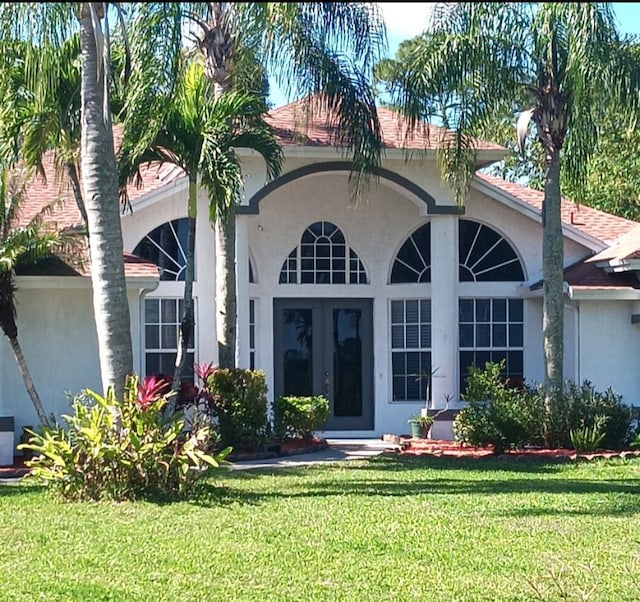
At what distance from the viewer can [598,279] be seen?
746 inches

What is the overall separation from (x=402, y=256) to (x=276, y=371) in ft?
10.9

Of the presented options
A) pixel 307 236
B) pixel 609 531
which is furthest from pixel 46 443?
pixel 307 236

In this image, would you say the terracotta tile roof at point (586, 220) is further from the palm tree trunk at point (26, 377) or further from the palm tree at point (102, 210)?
the palm tree at point (102, 210)

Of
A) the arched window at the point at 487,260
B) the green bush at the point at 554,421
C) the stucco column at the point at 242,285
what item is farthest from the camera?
the arched window at the point at 487,260

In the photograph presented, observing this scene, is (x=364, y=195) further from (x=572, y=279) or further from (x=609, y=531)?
(x=609, y=531)

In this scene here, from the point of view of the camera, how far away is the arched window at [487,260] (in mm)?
20578

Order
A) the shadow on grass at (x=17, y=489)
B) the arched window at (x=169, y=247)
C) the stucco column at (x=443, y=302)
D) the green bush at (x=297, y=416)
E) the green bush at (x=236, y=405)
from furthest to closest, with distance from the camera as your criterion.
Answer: the arched window at (x=169, y=247), the stucco column at (x=443, y=302), the green bush at (x=297, y=416), the green bush at (x=236, y=405), the shadow on grass at (x=17, y=489)

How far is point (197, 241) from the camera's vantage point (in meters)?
19.0

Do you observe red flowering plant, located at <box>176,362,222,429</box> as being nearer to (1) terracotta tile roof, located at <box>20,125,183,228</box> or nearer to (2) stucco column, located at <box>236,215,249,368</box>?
(2) stucco column, located at <box>236,215,249,368</box>

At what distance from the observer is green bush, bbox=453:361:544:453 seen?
16.4 metres

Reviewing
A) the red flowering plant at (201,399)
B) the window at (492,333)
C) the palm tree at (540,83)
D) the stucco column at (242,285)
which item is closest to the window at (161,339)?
the stucco column at (242,285)

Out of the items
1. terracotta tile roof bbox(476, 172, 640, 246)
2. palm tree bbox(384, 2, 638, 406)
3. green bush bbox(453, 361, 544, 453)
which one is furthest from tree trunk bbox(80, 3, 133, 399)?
terracotta tile roof bbox(476, 172, 640, 246)

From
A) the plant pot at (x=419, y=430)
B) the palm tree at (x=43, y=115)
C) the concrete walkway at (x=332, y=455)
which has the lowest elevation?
the concrete walkway at (x=332, y=455)

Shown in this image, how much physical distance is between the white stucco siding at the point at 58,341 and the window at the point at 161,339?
7.74 feet
